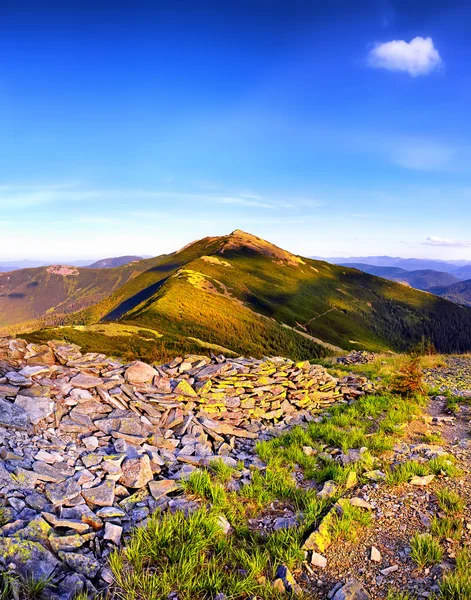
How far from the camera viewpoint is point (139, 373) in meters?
13.1

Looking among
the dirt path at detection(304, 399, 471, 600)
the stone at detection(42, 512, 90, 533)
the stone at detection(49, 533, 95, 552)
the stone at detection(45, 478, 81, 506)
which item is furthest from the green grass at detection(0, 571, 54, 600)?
the dirt path at detection(304, 399, 471, 600)

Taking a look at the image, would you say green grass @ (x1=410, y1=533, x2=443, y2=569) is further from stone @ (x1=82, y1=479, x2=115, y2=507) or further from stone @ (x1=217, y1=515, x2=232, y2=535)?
stone @ (x1=82, y1=479, x2=115, y2=507)

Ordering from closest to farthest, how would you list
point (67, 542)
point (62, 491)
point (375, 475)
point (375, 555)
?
point (67, 542), point (375, 555), point (62, 491), point (375, 475)

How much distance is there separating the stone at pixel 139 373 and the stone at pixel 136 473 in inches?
181

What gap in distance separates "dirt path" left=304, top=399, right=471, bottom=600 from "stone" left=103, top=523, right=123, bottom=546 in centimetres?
319

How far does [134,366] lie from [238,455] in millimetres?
5435

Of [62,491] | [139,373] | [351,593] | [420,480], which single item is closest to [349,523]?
[351,593]

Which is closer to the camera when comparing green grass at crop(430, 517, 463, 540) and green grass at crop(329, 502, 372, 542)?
green grass at crop(430, 517, 463, 540)

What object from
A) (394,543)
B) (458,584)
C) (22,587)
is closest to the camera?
(22,587)

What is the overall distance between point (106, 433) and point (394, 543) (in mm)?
7522

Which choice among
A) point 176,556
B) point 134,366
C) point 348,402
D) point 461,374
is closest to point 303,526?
point 176,556

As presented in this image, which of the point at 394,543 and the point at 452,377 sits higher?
the point at 394,543

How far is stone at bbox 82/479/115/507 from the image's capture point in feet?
22.4

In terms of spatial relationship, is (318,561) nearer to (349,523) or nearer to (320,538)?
(320,538)
